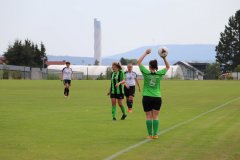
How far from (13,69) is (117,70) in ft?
223

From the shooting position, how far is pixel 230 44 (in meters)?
153

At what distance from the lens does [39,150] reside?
1206 cm

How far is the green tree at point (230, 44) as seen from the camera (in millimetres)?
151625

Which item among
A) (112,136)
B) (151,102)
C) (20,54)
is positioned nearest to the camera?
(151,102)

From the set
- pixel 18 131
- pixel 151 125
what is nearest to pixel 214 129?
pixel 151 125

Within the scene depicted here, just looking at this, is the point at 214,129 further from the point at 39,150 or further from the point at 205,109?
the point at 205,109

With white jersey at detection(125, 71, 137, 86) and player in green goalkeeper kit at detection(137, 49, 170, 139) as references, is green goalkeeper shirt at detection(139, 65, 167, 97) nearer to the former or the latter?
player in green goalkeeper kit at detection(137, 49, 170, 139)

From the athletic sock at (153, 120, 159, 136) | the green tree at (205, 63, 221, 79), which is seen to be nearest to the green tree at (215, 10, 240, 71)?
the green tree at (205, 63, 221, 79)

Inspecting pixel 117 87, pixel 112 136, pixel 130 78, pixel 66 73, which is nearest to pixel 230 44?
pixel 66 73

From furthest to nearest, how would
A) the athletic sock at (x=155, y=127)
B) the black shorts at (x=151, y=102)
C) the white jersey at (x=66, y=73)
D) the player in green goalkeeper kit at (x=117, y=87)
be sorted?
the white jersey at (x=66, y=73) → the player in green goalkeeper kit at (x=117, y=87) → the athletic sock at (x=155, y=127) → the black shorts at (x=151, y=102)

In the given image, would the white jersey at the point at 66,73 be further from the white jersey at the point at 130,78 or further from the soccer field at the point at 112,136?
the soccer field at the point at 112,136

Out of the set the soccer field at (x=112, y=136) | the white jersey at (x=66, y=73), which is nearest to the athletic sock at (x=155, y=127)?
the soccer field at (x=112, y=136)

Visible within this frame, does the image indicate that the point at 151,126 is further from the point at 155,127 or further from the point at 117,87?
the point at 117,87

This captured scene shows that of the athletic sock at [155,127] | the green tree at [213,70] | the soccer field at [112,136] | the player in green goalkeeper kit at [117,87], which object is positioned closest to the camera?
the soccer field at [112,136]
